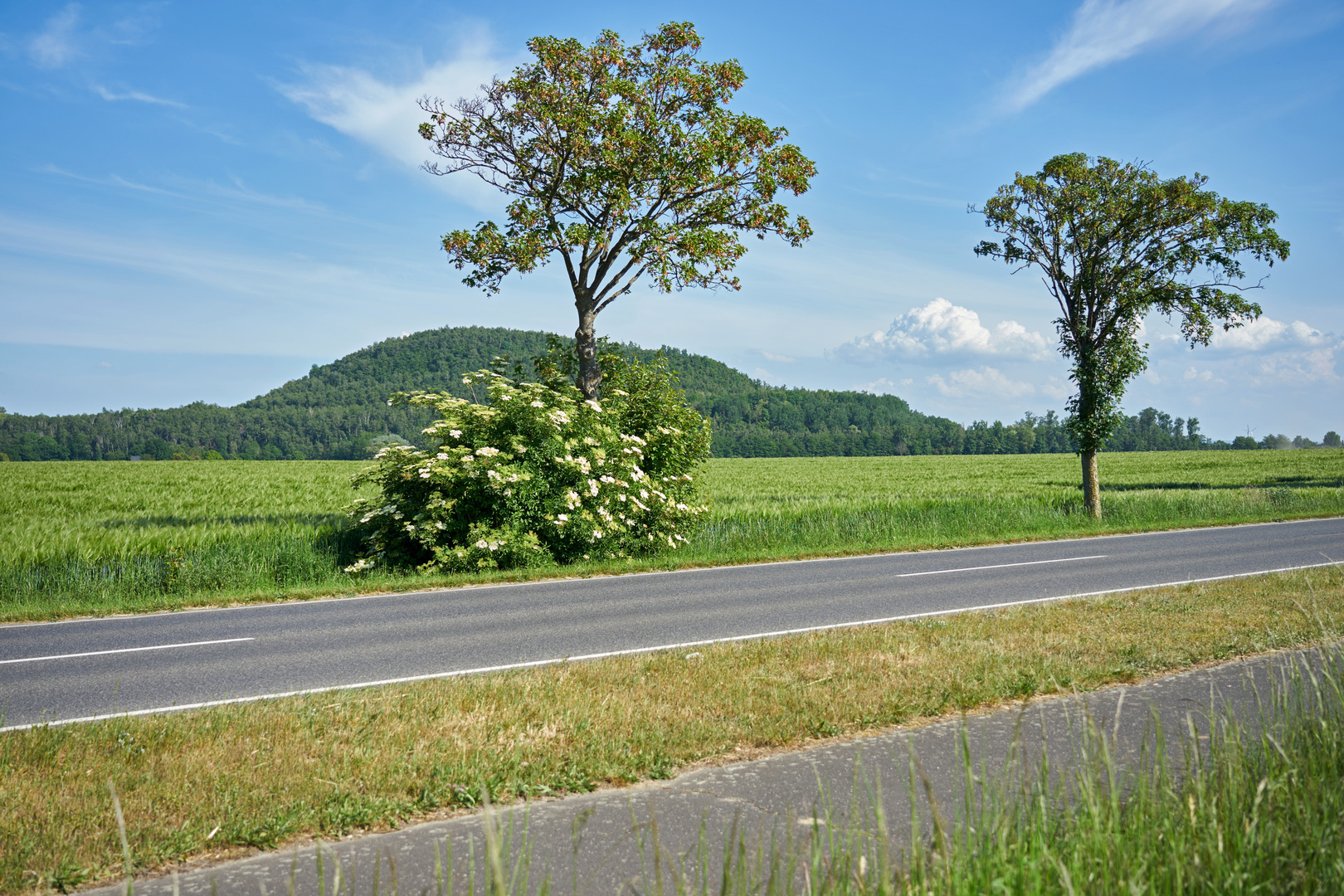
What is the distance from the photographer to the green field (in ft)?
41.6

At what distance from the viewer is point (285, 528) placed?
50.9 feet

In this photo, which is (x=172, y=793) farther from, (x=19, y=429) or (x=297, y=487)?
(x=19, y=429)

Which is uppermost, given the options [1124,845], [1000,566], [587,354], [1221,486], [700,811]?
[587,354]

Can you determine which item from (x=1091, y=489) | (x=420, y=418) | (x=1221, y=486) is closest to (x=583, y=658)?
(x=1091, y=489)

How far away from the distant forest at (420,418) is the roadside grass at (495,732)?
79147 mm

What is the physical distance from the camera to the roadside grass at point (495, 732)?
4.12m

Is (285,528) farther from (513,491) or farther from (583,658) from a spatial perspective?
(583,658)

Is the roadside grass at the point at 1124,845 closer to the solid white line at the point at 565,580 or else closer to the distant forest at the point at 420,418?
the solid white line at the point at 565,580

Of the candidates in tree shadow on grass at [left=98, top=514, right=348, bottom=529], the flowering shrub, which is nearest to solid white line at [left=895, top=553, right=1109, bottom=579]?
the flowering shrub

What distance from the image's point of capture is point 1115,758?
182 inches

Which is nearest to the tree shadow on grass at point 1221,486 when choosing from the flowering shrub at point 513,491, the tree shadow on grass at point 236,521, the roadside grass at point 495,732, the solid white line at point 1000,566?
the solid white line at point 1000,566

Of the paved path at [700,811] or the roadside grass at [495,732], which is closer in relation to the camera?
the paved path at [700,811]

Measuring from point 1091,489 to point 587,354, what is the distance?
595 inches

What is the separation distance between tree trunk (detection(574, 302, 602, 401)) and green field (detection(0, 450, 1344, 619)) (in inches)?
136
